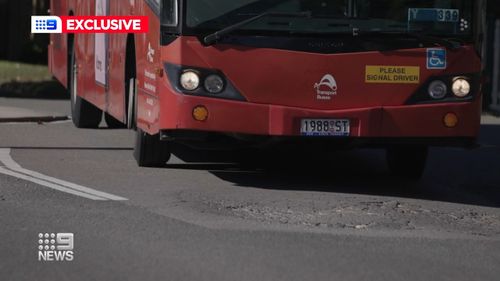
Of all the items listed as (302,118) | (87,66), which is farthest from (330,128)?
(87,66)

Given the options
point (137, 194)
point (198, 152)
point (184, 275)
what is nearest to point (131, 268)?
point (184, 275)

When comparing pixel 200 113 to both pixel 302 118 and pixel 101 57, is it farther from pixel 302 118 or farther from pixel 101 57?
pixel 101 57

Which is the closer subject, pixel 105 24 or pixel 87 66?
pixel 105 24

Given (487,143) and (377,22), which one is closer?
(377,22)

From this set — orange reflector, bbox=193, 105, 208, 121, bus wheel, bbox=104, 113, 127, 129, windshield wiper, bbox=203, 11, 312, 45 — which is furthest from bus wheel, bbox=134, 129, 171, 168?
bus wheel, bbox=104, 113, 127, 129

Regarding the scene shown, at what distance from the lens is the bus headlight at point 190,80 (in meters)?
11.4

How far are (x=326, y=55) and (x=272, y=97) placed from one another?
1.99ft

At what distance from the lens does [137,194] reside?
36.4 feet

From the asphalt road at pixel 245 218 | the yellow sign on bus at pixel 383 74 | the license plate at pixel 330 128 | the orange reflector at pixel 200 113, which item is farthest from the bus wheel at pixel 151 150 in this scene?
the yellow sign on bus at pixel 383 74

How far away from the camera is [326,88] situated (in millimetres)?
11438

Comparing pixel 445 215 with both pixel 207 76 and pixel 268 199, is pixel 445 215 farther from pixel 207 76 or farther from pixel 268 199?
pixel 207 76
